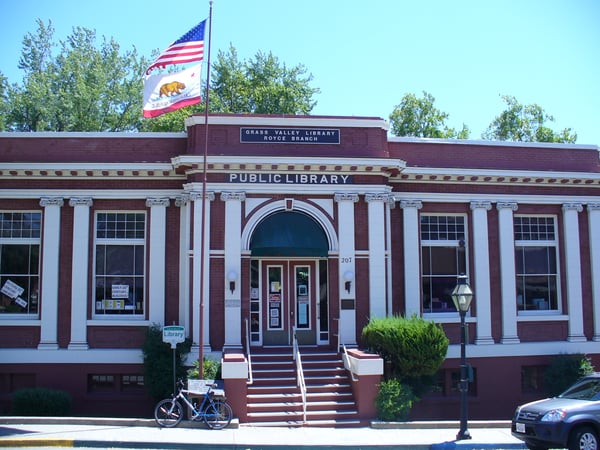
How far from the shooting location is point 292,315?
19547mm

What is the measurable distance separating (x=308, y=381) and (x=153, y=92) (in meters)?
8.77

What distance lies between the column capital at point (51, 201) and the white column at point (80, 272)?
0.31m

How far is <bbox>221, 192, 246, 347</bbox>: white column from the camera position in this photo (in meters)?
18.3

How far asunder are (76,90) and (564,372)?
30.3m

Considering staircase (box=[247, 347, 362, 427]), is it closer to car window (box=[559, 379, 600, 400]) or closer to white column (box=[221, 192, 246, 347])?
white column (box=[221, 192, 246, 347])

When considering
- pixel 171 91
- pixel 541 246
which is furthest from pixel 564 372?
pixel 171 91

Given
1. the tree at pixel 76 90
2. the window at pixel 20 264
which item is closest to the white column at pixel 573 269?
the window at pixel 20 264

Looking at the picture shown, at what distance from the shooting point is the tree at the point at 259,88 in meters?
39.8

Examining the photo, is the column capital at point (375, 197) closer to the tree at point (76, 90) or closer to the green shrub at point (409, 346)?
the green shrub at point (409, 346)

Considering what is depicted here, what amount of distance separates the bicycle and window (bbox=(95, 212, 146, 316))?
208 inches

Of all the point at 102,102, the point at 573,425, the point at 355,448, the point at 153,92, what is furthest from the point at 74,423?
the point at 102,102

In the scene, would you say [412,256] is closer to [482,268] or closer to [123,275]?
[482,268]

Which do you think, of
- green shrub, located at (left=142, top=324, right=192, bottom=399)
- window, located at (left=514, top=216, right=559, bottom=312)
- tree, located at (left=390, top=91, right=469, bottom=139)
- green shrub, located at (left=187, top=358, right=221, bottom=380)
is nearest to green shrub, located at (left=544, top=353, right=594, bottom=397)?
window, located at (left=514, top=216, right=559, bottom=312)

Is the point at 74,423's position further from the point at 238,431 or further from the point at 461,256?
the point at 461,256
